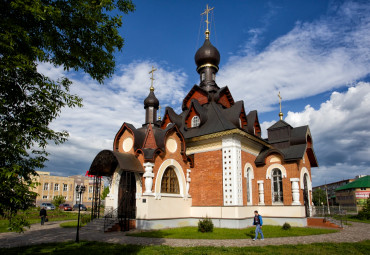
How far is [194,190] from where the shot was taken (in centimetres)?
1639

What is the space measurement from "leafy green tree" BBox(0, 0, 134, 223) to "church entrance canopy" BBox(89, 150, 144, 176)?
7.68 meters

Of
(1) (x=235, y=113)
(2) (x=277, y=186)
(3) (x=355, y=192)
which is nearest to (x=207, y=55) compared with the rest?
(1) (x=235, y=113)

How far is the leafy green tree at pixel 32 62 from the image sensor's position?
4695mm

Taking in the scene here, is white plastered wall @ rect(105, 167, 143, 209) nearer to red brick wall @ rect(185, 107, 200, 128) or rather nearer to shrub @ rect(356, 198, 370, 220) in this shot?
red brick wall @ rect(185, 107, 200, 128)

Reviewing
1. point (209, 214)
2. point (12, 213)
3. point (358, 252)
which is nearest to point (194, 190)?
point (209, 214)

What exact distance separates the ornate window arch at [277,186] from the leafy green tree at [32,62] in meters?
13.6

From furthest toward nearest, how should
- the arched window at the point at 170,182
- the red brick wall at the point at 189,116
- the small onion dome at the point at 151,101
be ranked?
the red brick wall at the point at 189,116 → the small onion dome at the point at 151,101 → the arched window at the point at 170,182

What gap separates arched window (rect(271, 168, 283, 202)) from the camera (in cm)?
1659

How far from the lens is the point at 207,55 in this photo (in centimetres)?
2066

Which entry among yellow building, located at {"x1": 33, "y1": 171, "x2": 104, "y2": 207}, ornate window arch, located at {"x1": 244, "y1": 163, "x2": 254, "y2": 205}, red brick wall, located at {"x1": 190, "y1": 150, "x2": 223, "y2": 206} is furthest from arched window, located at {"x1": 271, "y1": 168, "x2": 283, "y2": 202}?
yellow building, located at {"x1": 33, "y1": 171, "x2": 104, "y2": 207}

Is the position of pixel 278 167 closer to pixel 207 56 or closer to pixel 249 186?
pixel 249 186

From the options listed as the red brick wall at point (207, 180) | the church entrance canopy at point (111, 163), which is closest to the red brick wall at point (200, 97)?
the red brick wall at point (207, 180)

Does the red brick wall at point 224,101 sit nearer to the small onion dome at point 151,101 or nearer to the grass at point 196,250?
the small onion dome at point 151,101

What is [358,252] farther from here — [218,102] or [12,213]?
[218,102]
